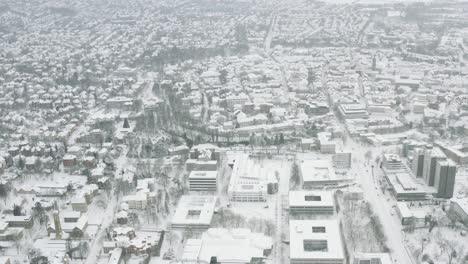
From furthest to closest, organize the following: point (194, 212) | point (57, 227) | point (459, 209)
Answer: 1. point (194, 212)
2. point (459, 209)
3. point (57, 227)

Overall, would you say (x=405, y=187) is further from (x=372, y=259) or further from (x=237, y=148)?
Answer: (x=237, y=148)

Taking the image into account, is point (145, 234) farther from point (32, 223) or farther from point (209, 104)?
point (209, 104)

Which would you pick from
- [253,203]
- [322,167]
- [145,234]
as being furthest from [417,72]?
[145,234]

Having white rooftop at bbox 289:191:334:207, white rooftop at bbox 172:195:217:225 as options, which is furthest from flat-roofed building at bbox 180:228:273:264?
white rooftop at bbox 289:191:334:207

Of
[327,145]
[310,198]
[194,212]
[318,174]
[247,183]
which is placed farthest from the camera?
[327,145]

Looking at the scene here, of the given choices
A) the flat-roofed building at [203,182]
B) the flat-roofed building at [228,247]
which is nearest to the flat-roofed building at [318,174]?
the flat-roofed building at [203,182]

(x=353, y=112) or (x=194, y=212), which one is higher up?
(x=353, y=112)

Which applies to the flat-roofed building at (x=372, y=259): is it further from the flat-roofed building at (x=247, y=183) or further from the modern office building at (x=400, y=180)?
the flat-roofed building at (x=247, y=183)

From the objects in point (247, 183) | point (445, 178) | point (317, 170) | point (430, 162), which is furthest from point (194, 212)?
point (445, 178)
